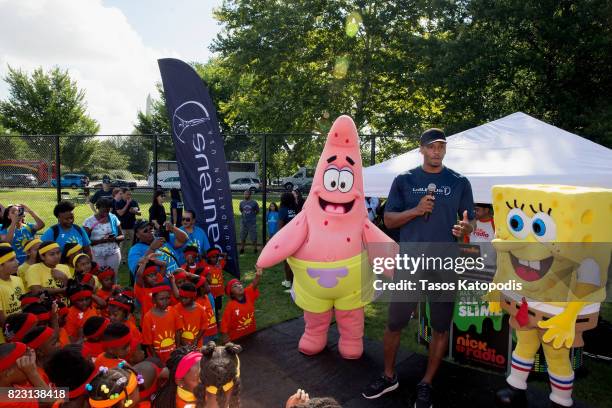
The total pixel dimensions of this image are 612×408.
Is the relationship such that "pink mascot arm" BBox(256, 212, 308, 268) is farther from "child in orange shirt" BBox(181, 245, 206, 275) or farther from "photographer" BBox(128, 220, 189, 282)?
"photographer" BBox(128, 220, 189, 282)

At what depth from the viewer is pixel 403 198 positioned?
331cm

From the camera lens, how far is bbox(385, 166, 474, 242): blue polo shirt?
10.4 feet

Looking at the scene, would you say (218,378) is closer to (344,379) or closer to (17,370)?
(17,370)

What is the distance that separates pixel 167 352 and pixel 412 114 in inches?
596

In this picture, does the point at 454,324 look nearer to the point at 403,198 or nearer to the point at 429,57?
the point at 403,198

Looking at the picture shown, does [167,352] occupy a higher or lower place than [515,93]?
lower

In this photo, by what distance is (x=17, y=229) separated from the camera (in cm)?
495

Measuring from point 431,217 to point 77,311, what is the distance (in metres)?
3.12

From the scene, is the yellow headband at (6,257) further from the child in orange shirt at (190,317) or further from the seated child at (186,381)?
the seated child at (186,381)

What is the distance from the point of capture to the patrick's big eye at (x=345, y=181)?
12.7 ft

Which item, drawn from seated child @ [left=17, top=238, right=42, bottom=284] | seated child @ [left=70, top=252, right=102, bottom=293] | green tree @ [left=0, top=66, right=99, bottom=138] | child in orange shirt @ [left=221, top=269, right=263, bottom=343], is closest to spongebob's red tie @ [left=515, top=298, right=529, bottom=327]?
child in orange shirt @ [left=221, top=269, right=263, bottom=343]

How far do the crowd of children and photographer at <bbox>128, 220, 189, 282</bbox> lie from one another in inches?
8.4

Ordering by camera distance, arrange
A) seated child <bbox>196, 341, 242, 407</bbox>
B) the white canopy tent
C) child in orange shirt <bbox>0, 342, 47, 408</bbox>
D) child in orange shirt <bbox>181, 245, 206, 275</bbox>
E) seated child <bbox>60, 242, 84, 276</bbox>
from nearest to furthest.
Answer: seated child <bbox>196, 341, 242, 407</bbox> → child in orange shirt <bbox>0, 342, 47, 408</bbox> → seated child <bbox>60, 242, 84, 276</bbox> → the white canopy tent → child in orange shirt <bbox>181, 245, 206, 275</bbox>

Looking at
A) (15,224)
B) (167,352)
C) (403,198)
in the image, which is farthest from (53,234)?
(403,198)
